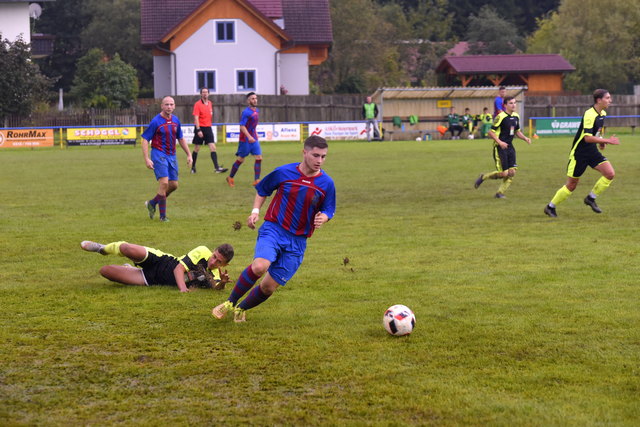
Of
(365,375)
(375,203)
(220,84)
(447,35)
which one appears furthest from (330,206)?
(447,35)

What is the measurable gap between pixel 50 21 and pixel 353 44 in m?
27.2

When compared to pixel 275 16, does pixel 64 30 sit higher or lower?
higher

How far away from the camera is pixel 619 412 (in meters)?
5.46

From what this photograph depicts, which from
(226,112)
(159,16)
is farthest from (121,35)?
(226,112)

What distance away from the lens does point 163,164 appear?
48.1 ft

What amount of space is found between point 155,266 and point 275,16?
48854 mm

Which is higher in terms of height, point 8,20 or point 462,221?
point 8,20

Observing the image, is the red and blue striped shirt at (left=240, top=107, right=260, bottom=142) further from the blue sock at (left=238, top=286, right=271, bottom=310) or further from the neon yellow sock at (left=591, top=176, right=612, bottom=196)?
the blue sock at (left=238, top=286, right=271, bottom=310)

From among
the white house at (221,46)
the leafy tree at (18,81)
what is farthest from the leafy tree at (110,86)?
the leafy tree at (18,81)

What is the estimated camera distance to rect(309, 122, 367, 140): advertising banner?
42.3 m

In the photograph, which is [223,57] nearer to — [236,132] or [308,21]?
[308,21]

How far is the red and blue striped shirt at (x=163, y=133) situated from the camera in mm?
14500

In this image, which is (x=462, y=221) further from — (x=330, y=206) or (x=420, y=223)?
(x=330, y=206)

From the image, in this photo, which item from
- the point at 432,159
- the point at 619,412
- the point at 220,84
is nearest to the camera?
the point at 619,412
